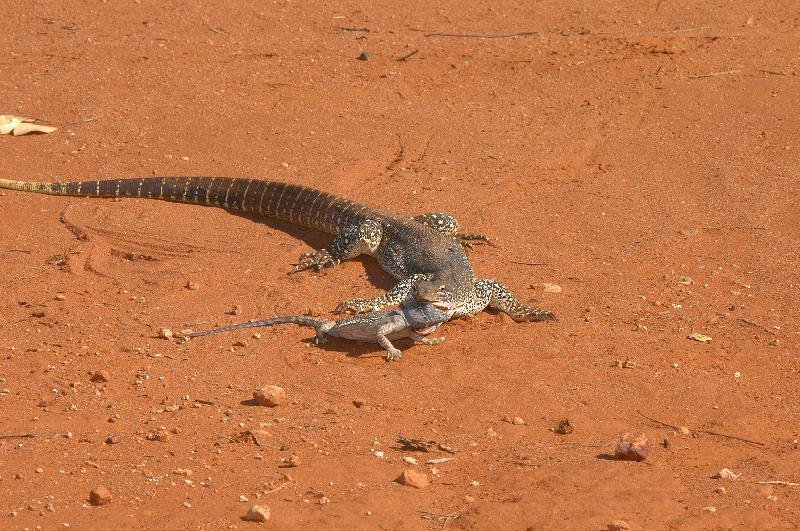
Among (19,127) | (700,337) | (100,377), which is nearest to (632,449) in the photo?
(700,337)

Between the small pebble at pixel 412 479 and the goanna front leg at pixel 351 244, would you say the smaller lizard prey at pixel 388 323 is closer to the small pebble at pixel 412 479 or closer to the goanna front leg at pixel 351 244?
the goanna front leg at pixel 351 244

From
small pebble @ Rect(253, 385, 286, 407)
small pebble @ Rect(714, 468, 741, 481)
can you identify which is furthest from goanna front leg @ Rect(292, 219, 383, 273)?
small pebble @ Rect(714, 468, 741, 481)

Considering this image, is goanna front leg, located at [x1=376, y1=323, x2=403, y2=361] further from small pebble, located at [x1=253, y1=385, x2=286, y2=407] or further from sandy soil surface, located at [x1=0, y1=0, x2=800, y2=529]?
small pebble, located at [x1=253, y1=385, x2=286, y2=407]

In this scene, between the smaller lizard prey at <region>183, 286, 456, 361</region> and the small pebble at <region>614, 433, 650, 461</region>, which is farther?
the smaller lizard prey at <region>183, 286, 456, 361</region>

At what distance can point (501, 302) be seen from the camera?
11.4 m

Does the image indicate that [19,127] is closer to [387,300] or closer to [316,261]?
[316,261]

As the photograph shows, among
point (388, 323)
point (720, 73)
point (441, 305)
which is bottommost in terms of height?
point (388, 323)

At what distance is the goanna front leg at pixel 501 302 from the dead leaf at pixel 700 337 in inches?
52.1

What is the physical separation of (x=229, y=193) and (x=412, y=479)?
6.51m

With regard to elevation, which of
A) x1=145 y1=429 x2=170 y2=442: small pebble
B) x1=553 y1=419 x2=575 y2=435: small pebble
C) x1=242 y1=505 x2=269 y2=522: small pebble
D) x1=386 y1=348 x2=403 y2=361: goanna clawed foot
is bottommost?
x1=145 y1=429 x2=170 y2=442: small pebble

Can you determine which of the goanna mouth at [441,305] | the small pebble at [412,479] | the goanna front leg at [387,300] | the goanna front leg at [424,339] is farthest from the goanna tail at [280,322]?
the small pebble at [412,479]

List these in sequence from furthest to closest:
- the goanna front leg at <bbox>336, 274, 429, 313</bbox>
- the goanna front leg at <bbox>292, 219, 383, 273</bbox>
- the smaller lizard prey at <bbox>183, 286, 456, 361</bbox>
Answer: the goanna front leg at <bbox>292, 219, 383, 273</bbox> → the goanna front leg at <bbox>336, 274, 429, 313</bbox> → the smaller lizard prey at <bbox>183, 286, 456, 361</bbox>

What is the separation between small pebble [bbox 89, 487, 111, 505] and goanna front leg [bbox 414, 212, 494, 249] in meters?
5.99

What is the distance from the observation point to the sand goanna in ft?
37.5
